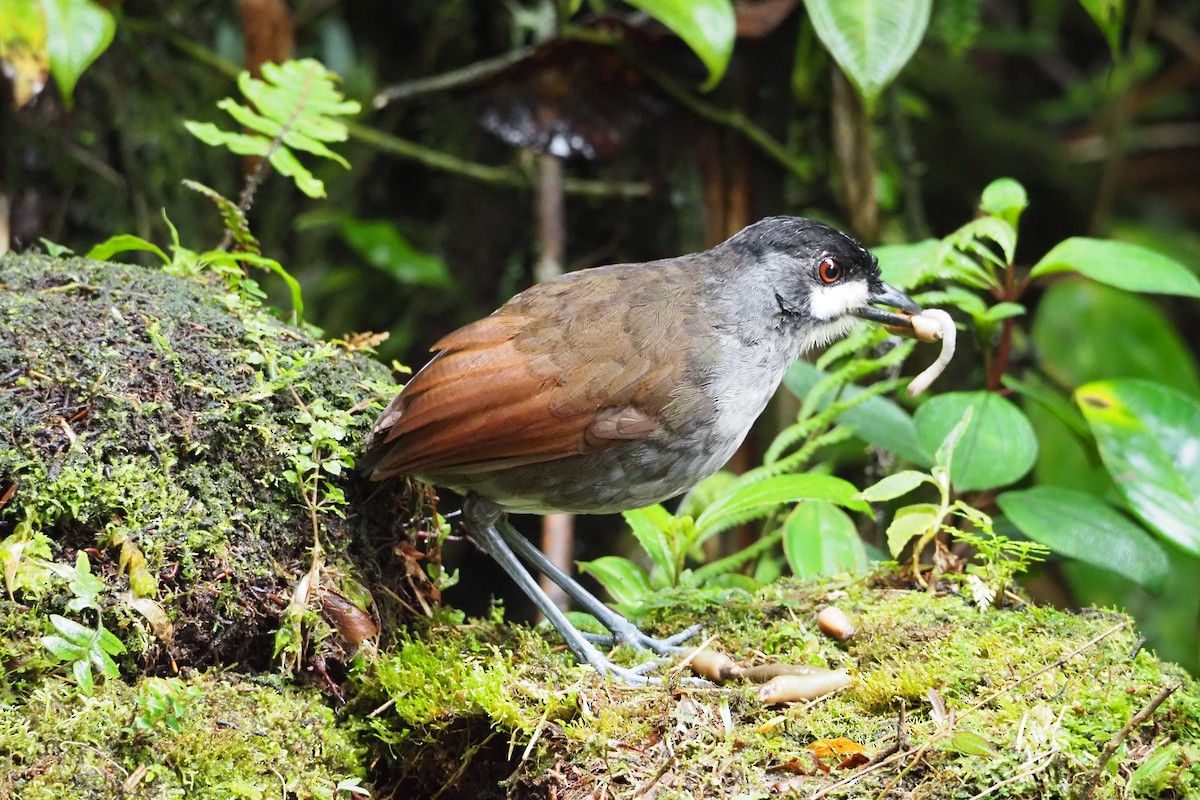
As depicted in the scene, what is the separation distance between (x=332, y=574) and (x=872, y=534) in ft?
7.05

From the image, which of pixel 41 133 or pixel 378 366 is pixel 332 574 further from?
pixel 41 133

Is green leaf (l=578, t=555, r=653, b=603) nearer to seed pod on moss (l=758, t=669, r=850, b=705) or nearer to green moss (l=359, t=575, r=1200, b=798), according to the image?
green moss (l=359, t=575, r=1200, b=798)

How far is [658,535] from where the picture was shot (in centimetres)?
318

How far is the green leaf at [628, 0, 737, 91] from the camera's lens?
398 cm

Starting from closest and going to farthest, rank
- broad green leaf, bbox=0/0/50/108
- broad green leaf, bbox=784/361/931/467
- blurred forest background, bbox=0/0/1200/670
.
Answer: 1. broad green leaf, bbox=784/361/931/467
2. broad green leaf, bbox=0/0/50/108
3. blurred forest background, bbox=0/0/1200/670

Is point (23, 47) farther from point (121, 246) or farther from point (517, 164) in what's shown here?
point (517, 164)

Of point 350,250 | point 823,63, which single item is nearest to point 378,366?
point 823,63

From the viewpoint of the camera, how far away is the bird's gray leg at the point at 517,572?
9.02ft

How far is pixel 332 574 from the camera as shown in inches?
104

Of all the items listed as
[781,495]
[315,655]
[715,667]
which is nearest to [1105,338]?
[781,495]

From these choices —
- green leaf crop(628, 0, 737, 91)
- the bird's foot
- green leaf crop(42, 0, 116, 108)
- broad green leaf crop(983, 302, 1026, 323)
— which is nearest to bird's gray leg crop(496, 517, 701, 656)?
the bird's foot

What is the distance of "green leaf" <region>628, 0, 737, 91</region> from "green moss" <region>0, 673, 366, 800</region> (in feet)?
8.65

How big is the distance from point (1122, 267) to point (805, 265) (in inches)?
37.9

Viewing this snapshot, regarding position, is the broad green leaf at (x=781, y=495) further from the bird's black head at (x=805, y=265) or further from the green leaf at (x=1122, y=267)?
the green leaf at (x=1122, y=267)
